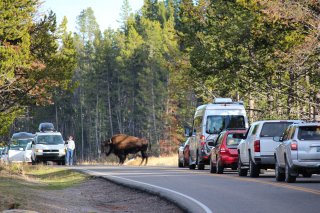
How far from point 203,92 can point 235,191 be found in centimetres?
4008

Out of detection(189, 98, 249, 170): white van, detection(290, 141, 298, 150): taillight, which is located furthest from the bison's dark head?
detection(290, 141, 298, 150): taillight

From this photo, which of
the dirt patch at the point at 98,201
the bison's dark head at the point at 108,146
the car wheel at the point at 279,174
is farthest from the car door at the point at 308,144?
the bison's dark head at the point at 108,146

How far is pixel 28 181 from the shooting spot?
107ft

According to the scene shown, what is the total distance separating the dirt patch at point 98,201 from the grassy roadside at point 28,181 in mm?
403

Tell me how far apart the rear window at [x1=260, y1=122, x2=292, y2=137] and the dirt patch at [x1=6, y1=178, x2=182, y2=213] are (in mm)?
4868

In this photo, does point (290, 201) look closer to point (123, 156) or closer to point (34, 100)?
point (34, 100)

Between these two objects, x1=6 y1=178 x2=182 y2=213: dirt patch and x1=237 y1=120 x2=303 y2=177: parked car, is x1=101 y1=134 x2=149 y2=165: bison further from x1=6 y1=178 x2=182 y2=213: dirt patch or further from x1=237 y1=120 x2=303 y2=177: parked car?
x1=237 y1=120 x2=303 y2=177: parked car

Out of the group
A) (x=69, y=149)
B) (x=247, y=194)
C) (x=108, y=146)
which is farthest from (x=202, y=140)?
(x=108, y=146)

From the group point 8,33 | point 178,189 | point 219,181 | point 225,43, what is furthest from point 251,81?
point 178,189

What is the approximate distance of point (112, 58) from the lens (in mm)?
128125

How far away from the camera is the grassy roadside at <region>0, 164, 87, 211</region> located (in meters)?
21.7

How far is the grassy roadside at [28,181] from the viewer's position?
21.7 metres

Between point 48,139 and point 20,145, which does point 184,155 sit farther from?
point 20,145

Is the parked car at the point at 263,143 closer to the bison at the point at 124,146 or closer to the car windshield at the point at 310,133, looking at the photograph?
the car windshield at the point at 310,133
